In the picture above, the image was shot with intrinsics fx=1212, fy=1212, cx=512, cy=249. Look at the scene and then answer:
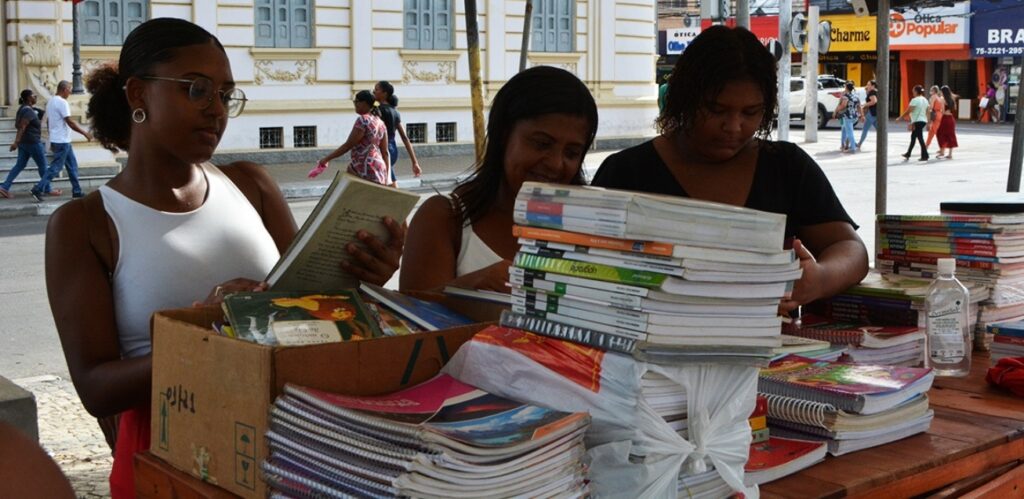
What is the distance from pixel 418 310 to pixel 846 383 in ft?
2.90

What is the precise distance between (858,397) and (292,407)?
1.14 meters

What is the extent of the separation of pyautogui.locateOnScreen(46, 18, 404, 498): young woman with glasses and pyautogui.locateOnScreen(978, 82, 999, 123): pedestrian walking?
38.9 meters

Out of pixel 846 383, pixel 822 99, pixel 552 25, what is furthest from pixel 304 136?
pixel 846 383

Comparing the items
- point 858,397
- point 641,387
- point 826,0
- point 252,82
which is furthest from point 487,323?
point 826,0

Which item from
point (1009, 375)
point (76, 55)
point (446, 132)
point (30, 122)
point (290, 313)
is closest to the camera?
point (290, 313)

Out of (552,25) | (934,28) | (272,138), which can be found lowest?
(272,138)

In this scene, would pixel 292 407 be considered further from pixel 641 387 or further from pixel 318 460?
pixel 641 387

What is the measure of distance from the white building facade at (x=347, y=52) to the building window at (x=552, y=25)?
2 cm

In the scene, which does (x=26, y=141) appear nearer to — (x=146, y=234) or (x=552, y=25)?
(x=552, y=25)

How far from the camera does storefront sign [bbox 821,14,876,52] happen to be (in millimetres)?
41000

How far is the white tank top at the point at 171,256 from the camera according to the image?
2541 millimetres

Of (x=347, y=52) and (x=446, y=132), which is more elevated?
(x=347, y=52)

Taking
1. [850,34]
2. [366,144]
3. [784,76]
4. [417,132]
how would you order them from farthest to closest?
[850,34], [784,76], [417,132], [366,144]

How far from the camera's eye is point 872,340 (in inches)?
121
